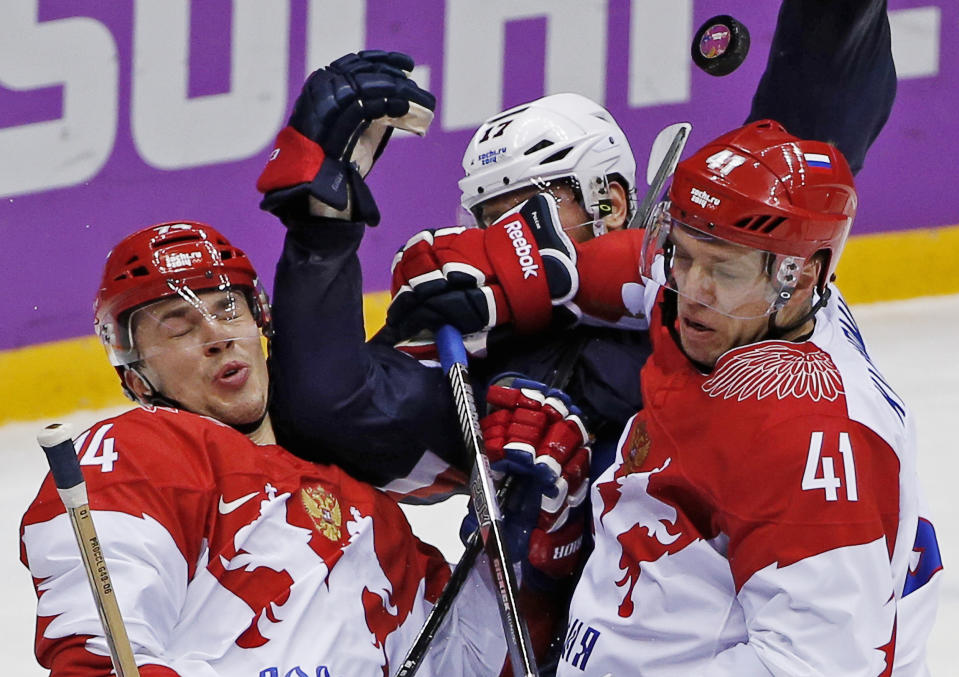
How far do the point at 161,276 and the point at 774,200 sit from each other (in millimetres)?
913

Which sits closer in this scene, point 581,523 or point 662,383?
point 662,383

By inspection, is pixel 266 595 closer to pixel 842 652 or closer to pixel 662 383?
pixel 662 383

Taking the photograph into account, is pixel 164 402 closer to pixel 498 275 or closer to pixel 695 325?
pixel 498 275

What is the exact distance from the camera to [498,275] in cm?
242

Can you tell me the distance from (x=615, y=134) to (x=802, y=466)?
107 cm

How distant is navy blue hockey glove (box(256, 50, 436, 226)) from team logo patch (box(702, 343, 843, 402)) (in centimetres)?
62

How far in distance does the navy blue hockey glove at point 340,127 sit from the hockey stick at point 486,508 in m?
0.25

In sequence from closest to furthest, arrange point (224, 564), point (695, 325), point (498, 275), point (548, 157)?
point (695, 325) → point (224, 564) → point (498, 275) → point (548, 157)

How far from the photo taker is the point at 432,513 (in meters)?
3.59

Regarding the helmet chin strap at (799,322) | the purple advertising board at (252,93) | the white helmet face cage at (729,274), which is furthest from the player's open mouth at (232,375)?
the purple advertising board at (252,93)

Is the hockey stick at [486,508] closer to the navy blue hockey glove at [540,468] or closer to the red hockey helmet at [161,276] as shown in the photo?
the navy blue hockey glove at [540,468]

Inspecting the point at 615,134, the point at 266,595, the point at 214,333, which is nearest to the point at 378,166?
the point at 615,134

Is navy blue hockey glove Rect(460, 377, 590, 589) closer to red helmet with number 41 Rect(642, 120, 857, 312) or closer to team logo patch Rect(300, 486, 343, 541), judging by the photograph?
team logo patch Rect(300, 486, 343, 541)

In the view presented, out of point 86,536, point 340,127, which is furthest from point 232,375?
point 86,536
